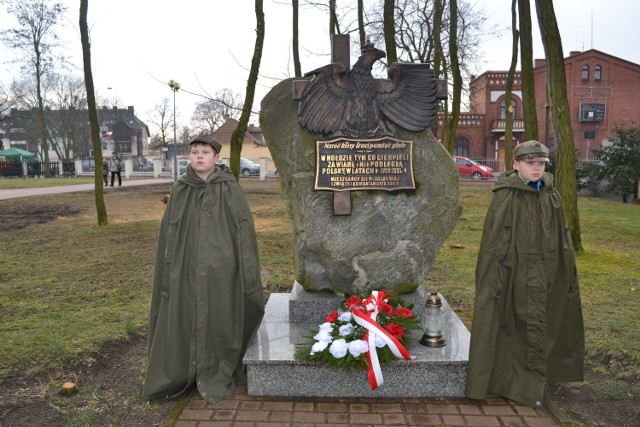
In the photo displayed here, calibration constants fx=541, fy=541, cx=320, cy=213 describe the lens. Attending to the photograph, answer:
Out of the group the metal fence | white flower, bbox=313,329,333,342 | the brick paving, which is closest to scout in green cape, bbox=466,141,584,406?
the brick paving

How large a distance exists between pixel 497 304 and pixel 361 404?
3.83 ft

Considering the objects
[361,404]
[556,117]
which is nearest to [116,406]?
[361,404]

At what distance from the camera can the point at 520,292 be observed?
3605 millimetres

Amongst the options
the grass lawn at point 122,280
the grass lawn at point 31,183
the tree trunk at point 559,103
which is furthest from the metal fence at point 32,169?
the tree trunk at point 559,103

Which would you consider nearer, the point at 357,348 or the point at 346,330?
the point at 357,348

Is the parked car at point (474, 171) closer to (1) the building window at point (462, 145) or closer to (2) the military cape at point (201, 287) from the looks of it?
(1) the building window at point (462, 145)

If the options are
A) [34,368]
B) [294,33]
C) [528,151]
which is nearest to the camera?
[528,151]

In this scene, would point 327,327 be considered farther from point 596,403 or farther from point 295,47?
point 295,47

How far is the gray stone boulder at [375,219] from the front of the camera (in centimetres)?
443

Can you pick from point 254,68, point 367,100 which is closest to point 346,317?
point 367,100

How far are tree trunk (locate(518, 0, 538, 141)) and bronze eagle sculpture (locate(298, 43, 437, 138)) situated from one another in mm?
6181

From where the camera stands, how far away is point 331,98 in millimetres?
4414

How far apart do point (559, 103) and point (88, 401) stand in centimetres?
745

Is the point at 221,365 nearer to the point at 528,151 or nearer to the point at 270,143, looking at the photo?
the point at 270,143
